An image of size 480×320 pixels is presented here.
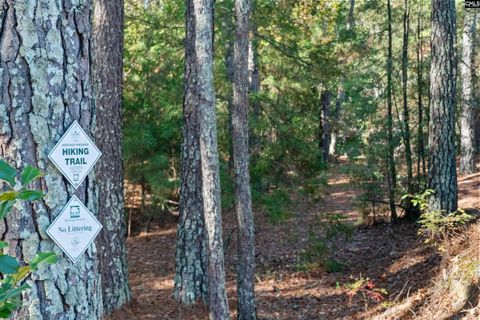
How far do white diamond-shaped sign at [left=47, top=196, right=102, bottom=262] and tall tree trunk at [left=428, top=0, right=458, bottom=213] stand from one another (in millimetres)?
8068

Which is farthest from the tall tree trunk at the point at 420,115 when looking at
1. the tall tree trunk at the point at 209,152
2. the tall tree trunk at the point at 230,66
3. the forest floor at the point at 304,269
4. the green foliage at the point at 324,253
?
the tall tree trunk at the point at 209,152

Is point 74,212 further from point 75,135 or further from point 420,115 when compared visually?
point 420,115

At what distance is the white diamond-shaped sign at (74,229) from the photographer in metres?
2.32

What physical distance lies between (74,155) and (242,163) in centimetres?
A: 567

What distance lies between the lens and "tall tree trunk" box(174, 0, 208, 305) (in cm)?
841

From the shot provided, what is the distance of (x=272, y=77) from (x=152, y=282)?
4.85 m

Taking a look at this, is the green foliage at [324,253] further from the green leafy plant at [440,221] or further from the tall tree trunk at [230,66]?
the green leafy plant at [440,221]

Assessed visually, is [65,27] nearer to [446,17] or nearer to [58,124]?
[58,124]

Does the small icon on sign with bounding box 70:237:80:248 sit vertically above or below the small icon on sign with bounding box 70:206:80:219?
below

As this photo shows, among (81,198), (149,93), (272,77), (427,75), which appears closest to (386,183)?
(427,75)

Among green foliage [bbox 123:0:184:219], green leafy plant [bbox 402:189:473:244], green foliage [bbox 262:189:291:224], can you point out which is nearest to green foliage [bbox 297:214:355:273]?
green foliage [bbox 262:189:291:224]

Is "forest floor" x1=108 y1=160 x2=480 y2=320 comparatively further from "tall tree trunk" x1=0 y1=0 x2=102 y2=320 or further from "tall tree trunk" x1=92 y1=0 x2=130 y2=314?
"tall tree trunk" x1=0 y1=0 x2=102 y2=320

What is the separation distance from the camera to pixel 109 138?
8008mm

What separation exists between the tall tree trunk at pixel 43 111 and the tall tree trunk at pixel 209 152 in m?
4.91
